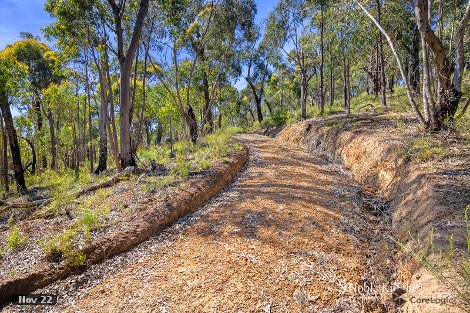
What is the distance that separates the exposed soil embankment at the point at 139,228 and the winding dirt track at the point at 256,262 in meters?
0.38

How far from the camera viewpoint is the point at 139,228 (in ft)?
14.7

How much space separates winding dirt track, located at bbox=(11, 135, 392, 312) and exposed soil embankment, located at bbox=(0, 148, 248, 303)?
38cm

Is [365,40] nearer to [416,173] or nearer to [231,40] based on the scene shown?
[231,40]

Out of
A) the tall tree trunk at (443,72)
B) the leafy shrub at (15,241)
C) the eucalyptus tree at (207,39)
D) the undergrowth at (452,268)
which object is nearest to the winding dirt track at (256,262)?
the undergrowth at (452,268)

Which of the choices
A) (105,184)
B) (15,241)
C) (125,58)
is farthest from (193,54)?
(15,241)

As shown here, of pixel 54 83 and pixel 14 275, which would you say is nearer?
pixel 14 275

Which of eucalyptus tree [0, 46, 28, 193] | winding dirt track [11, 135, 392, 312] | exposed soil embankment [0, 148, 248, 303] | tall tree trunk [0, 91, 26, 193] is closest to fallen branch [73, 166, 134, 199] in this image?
exposed soil embankment [0, 148, 248, 303]

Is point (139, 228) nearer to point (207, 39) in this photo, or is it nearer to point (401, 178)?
point (401, 178)

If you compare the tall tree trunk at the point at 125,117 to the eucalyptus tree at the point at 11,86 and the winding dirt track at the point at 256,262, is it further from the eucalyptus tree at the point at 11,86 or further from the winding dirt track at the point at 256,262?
the eucalyptus tree at the point at 11,86

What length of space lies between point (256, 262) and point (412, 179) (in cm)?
312

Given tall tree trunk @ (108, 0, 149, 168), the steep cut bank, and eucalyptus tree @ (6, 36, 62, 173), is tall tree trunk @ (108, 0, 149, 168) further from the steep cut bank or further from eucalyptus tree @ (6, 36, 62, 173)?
eucalyptus tree @ (6, 36, 62, 173)

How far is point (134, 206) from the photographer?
5152 mm

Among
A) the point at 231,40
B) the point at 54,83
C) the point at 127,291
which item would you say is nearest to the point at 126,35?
the point at 231,40

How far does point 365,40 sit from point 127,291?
14.7m
